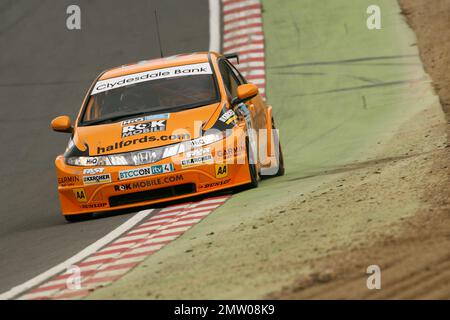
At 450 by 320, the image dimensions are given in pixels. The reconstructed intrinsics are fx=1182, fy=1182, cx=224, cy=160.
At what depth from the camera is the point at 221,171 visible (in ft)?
36.9

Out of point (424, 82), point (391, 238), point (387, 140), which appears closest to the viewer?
point (391, 238)

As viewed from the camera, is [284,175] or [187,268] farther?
[284,175]

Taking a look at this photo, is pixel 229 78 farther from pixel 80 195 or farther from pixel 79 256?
pixel 79 256

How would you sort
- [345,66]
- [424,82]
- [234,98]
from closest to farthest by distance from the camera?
[234,98], [424,82], [345,66]

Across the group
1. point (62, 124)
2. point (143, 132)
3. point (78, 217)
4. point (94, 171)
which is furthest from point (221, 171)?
point (62, 124)

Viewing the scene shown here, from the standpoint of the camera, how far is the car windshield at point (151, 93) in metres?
12.2

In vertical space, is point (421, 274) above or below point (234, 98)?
below

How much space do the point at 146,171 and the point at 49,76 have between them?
9614 mm

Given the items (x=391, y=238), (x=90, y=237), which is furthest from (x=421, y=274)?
(x=90, y=237)

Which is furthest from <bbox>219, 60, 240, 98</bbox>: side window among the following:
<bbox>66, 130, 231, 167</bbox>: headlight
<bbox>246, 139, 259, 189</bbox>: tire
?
<bbox>66, 130, 231, 167</bbox>: headlight

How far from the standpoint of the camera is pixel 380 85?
17.3 metres

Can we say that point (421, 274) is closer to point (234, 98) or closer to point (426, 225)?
point (426, 225)

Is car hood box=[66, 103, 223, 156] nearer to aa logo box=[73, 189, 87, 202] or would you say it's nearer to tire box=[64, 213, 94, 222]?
aa logo box=[73, 189, 87, 202]

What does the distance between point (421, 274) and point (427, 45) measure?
1211 centimetres
